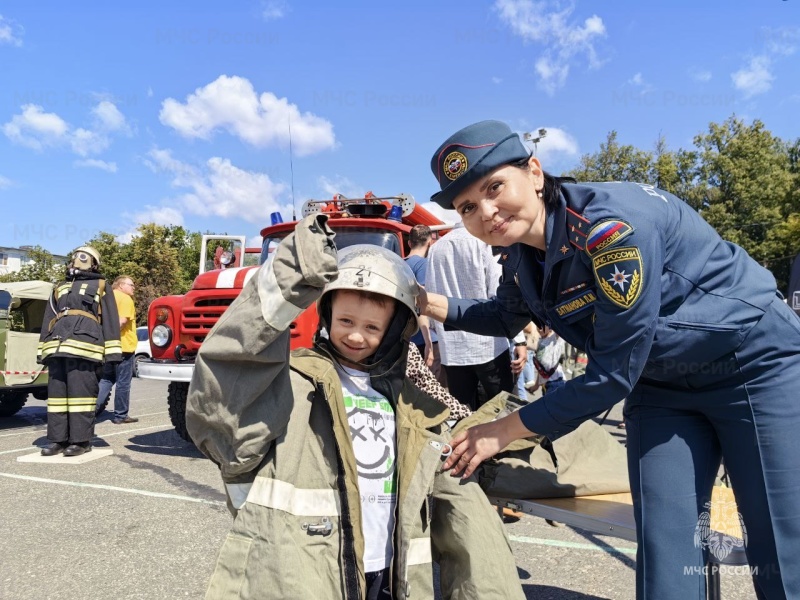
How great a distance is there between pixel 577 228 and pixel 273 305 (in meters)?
0.88

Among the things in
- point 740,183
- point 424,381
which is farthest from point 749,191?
point 424,381

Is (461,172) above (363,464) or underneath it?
above

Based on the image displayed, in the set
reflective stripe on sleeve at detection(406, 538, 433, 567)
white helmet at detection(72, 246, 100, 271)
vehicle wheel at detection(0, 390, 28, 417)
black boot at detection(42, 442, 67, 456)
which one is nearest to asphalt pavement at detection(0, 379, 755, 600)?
black boot at detection(42, 442, 67, 456)

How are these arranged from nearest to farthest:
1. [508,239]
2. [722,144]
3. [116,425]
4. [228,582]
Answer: [228,582] < [508,239] < [116,425] < [722,144]

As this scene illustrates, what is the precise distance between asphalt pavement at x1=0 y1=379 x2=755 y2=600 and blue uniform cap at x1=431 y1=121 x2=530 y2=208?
6.81ft

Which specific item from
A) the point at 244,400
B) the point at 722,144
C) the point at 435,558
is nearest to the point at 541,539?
the point at 435,558

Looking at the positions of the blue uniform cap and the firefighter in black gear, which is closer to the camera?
the blue uniform cap

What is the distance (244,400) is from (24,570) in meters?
2.52

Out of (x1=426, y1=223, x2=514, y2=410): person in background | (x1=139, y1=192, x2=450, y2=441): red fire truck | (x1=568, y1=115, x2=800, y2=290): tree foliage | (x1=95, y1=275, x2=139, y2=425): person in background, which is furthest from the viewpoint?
(x1=568, y1=115, x2=800, y2=290): tree foliage

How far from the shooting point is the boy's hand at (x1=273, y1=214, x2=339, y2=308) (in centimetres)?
128

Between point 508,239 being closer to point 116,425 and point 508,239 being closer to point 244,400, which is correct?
point 244,400

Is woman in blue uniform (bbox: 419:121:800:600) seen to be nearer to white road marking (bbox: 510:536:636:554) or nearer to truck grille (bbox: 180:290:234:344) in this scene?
white road marking (bbox: 510:536:636:554)

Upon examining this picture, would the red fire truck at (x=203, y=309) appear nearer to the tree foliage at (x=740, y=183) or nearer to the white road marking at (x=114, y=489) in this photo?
the white road marking at (x=114, y=489)

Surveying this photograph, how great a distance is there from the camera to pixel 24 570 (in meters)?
3.06
